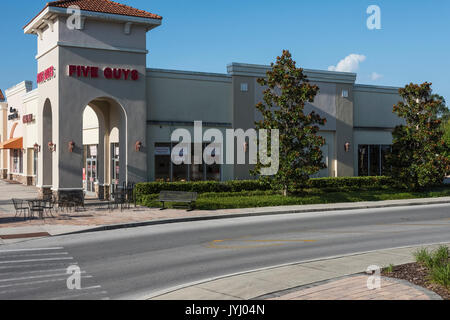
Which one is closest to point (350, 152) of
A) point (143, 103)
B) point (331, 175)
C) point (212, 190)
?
point (331, 175)

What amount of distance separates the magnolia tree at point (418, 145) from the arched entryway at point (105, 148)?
16.8 m

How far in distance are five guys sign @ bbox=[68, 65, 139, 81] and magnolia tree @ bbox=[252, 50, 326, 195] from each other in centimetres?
704

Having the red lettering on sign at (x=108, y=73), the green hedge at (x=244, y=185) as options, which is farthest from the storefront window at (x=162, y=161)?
the red lettering on sign at (x=108, y=73)

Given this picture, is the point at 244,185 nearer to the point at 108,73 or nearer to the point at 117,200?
the point at 117,200

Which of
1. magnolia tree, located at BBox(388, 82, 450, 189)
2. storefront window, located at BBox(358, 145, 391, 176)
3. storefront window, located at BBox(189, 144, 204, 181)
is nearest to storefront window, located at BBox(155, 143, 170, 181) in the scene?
storefront window, located at BBox(189, 144, 204, 181)

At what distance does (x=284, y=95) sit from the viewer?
91.7 feet

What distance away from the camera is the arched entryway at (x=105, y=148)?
28578mm

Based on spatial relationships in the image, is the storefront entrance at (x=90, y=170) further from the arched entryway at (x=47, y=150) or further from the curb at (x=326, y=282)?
the curb at (x=326, y=282)

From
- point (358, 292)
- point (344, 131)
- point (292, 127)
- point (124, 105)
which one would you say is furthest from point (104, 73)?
point (358, 292)

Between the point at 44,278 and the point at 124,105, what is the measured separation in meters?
17.7

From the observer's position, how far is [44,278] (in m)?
10.9

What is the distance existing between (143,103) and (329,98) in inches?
543
